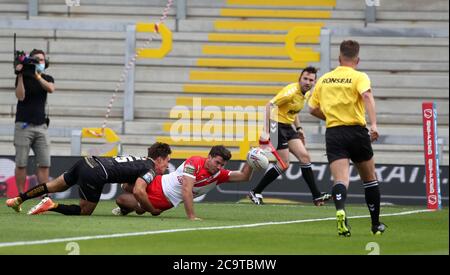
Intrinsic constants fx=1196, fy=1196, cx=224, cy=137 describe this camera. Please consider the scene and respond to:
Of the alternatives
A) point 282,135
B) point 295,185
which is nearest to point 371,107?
point 282,135

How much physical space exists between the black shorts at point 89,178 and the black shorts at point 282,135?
4426 mm

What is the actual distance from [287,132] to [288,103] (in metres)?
0.44

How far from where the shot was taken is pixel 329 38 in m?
22.0

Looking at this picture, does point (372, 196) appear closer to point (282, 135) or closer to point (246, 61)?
point (282, 135)

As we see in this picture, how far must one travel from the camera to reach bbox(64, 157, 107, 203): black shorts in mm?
12945

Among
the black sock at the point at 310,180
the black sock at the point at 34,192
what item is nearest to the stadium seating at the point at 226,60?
the black sock at the point at 310,180

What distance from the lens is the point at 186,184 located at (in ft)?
41.3

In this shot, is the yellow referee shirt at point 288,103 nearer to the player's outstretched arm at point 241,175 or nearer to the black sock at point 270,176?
the black sock at point 270,176

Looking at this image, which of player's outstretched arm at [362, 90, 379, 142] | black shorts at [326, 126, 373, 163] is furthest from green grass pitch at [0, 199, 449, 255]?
player's outstretched arm at [362, 90, 379, 142]

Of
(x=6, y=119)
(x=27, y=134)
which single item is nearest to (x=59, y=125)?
(x=6, y=119)

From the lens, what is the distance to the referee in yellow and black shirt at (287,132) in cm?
1675

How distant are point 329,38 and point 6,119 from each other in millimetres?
6200
